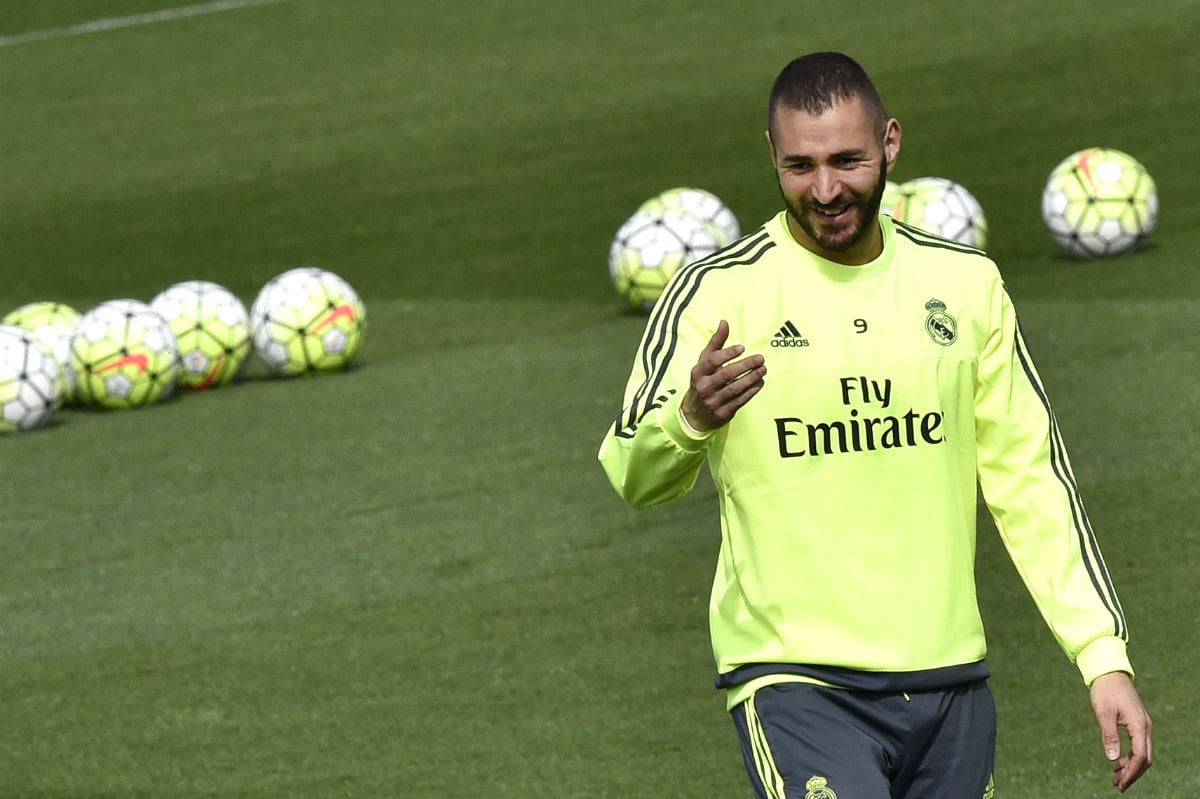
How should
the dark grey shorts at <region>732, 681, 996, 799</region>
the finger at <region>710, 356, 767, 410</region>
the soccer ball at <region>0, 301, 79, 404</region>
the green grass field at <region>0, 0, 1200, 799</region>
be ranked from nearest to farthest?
the finger at <region>710, 356, 767, 410</region> < the dark grey shorts at <region>732, 681, 996, 799</region> < the green grass field at <region>0, 0, 1200, 799</region> < the soccer ball at <region>0, 301, 79, 404</region>

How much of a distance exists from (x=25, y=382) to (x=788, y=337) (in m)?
10.5

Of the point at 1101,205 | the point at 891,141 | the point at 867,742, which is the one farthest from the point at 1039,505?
the point at 1101,205

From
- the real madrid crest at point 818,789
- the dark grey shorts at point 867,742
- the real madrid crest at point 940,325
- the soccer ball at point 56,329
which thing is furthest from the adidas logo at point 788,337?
the soccer ball at point 56,329

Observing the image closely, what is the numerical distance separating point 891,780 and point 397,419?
897cm

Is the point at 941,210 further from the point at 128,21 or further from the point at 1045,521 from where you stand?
the point at 128,21

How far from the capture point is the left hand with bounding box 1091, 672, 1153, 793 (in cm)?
382

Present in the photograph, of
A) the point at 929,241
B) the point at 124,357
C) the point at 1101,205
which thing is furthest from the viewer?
the point at 1101,205

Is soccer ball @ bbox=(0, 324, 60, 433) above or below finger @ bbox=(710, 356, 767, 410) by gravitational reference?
below

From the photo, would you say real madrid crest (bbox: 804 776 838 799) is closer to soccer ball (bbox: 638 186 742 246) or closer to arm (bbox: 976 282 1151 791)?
arm (bbox: 976 282 1151 791)

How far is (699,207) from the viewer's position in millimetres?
15859

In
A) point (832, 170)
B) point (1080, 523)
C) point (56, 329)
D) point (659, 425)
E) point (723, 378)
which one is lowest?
point (56, 329)

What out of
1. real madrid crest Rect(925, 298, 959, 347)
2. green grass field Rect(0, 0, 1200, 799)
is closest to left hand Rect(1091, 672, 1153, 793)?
real madrid crest Rect(925, 298, 959, 347)

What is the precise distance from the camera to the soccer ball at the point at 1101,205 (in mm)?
15562

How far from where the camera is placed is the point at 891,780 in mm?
4027
